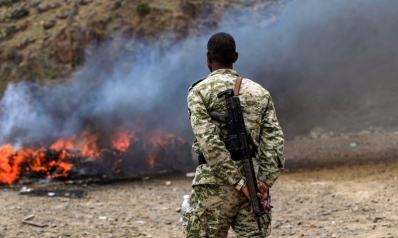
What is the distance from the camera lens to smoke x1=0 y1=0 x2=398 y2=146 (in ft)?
36.9

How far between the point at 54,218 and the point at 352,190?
3980mm

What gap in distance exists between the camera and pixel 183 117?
12234 millimetres

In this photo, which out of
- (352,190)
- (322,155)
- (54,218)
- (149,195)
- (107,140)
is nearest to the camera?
(54,218)

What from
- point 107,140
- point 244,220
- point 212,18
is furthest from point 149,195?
point 212,18

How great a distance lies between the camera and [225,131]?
2.70m

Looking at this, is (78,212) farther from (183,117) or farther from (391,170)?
(183,117)

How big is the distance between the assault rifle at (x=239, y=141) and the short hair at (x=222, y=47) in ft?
0.75

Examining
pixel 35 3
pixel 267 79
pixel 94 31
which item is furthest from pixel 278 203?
pixel 35 3

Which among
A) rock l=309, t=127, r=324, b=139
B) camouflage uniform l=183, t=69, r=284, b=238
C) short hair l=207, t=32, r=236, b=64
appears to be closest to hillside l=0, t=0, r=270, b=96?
rock l=309, t=127, r=324, b=139

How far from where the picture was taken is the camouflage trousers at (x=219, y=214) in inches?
106

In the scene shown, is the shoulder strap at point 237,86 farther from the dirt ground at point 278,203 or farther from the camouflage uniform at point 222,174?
the dirt ground at point 278,203

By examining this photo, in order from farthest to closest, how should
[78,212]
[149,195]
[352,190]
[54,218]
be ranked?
1. [149,195]
2. [352,190]
3. [78,212]
4. [54,218]

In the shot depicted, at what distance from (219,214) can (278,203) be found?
3.81 m

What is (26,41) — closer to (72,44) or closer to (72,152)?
(72,44)
